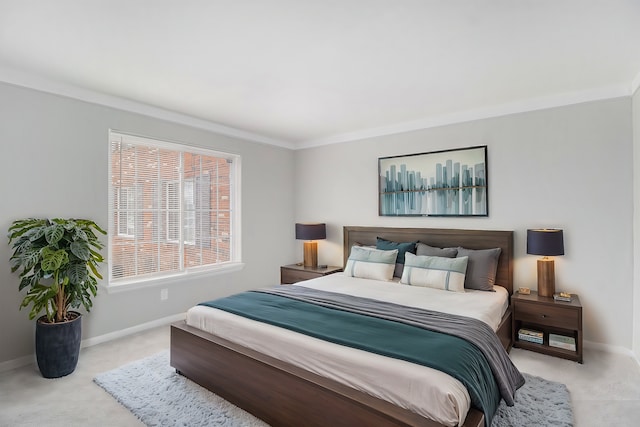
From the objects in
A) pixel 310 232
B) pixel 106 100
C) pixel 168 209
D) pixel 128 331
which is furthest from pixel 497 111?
pixel 128 331

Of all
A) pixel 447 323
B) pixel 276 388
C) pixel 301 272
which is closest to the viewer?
pixel 276 388

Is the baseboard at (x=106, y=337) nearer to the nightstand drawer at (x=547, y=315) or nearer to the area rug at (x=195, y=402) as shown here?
the area rug at (x=195, y=402)

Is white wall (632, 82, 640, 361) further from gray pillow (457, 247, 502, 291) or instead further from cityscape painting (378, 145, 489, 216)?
cityscape painting (378, 145, 489, 216)

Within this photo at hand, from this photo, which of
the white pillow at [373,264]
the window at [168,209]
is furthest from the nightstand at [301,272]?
the window at [168,209]

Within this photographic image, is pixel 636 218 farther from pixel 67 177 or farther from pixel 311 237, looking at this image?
pixel 67 177

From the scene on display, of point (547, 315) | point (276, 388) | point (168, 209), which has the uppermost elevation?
point (168, 209)

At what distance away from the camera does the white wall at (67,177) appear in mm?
2875

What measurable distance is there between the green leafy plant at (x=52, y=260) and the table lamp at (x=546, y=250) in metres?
3.96

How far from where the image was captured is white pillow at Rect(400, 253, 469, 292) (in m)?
3.40

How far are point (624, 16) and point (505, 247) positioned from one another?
2.25 meters

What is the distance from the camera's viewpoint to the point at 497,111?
3.76m

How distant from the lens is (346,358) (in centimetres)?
195

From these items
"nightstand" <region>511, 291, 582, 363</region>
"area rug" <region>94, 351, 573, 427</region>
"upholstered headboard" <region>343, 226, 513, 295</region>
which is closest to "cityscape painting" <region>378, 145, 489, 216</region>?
"upholstered headboard" <region>343, 226, 513, 295</region>

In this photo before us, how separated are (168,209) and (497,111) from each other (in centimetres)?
389
